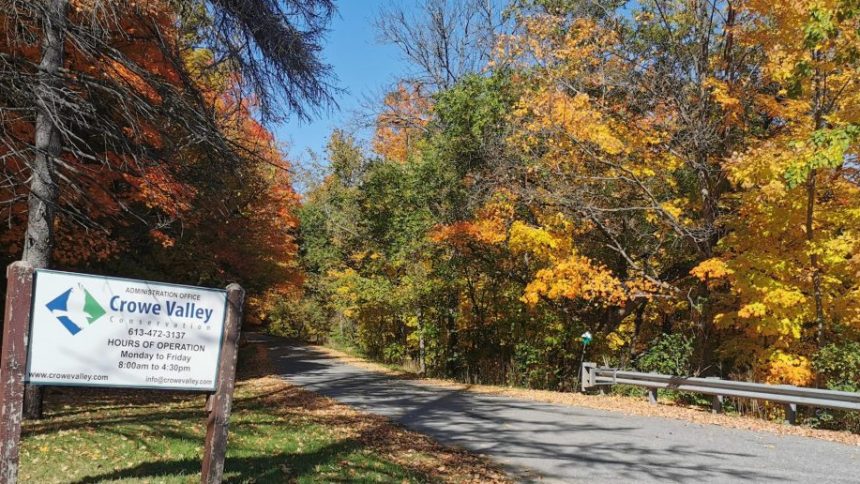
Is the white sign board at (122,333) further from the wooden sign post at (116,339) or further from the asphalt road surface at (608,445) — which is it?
the asphalt road surface at (608,445)

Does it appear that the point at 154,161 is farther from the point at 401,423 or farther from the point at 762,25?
the point at 762,25

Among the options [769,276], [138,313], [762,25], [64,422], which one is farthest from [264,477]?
[762,25]

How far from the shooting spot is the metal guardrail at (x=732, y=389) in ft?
33.4

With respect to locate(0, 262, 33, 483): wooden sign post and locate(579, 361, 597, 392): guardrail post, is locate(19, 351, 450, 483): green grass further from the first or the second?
locate(579, 361, 597, 392): guardrail post

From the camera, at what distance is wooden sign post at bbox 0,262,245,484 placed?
421 centimetres

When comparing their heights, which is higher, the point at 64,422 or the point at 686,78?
the point at 686,78

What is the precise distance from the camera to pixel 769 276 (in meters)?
13.6

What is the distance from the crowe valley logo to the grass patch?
1.67 metres

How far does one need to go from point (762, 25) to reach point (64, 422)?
51.1 feet

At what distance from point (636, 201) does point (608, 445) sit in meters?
10.8

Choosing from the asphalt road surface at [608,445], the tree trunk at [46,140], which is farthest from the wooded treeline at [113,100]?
the asphalt road surface at [608,445]

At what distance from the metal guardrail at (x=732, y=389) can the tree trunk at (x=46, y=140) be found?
11.8 m

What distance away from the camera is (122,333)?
179 inches

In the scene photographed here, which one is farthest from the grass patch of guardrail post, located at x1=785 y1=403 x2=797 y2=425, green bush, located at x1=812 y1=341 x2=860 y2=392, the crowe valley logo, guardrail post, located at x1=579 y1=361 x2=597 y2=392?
green bush, located at x1=812 y1=341 x2=860 y2=392
